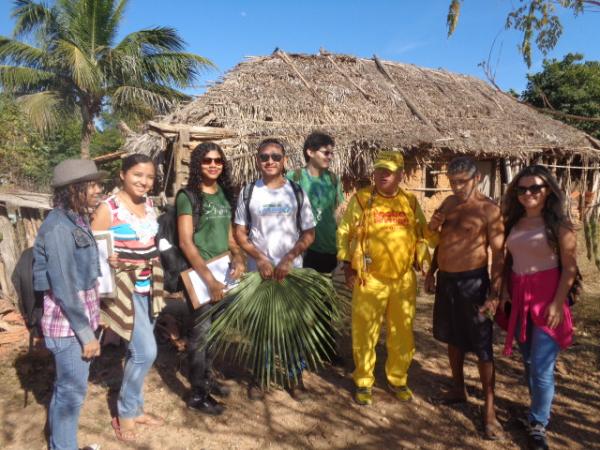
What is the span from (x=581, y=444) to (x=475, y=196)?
1.65 metres

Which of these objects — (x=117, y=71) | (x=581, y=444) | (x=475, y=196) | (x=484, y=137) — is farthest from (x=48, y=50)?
(x=581, y=444)

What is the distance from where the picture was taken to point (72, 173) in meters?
2.17

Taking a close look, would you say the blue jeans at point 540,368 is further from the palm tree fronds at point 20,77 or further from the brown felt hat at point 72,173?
the palm tree fronds at point 20,77

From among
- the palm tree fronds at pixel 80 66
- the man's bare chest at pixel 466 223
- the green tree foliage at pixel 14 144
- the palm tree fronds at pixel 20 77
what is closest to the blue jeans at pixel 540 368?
the man's bare chest at pixel 466 223

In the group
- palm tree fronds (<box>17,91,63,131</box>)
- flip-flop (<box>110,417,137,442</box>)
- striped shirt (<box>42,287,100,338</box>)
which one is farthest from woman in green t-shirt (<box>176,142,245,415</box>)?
palm tree fronds (<box>17,91,63,131</box>)

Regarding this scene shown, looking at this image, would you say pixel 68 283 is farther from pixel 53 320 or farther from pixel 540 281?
pixel 540 281

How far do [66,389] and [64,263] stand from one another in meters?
0.67

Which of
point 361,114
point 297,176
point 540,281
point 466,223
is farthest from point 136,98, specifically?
point 540,281

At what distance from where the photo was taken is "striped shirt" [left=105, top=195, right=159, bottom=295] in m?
2.42

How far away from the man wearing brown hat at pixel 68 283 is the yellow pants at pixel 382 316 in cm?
164

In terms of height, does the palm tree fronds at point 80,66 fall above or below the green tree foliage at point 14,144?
above

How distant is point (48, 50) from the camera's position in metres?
14.4

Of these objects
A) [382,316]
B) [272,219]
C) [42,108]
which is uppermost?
[42,108]

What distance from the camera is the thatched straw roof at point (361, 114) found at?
23.2 feet
